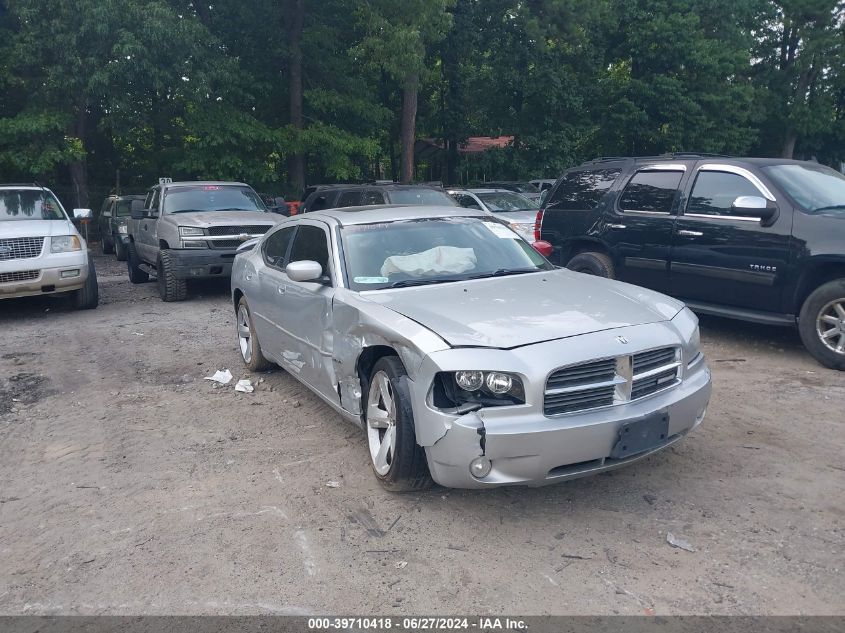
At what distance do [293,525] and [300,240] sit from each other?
2647 millimetres


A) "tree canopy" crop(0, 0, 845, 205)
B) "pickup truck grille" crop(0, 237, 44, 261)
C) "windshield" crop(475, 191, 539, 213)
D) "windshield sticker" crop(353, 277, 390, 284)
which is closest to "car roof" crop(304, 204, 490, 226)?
"windshield sticker" crop(353, 277, 390, 284)

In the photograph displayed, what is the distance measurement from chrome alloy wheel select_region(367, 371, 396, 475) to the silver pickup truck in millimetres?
7329

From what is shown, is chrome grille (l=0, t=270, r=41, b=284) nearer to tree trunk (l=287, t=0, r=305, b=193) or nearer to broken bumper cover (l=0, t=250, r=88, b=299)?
broken bumper cover (l=0, t=250, r=88, b=299)

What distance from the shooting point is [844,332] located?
260 inches

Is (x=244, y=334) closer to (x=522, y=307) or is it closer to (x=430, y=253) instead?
(x=430, y=253)

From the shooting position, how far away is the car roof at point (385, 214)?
5.62 meters

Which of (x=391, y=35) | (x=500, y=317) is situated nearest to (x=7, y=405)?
(x=500, y=317)

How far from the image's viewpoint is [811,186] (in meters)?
7.39

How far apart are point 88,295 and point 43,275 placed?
0.92m

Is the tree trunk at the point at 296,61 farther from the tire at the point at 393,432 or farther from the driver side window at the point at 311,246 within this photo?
the tire at the point at 393,432

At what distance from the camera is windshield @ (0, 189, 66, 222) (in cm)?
1052

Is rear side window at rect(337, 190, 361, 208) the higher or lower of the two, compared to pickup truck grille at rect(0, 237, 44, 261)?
higher

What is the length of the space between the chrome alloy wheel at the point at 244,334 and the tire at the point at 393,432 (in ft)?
9.66

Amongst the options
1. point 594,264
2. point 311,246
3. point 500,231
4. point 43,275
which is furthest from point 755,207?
point 43,275
